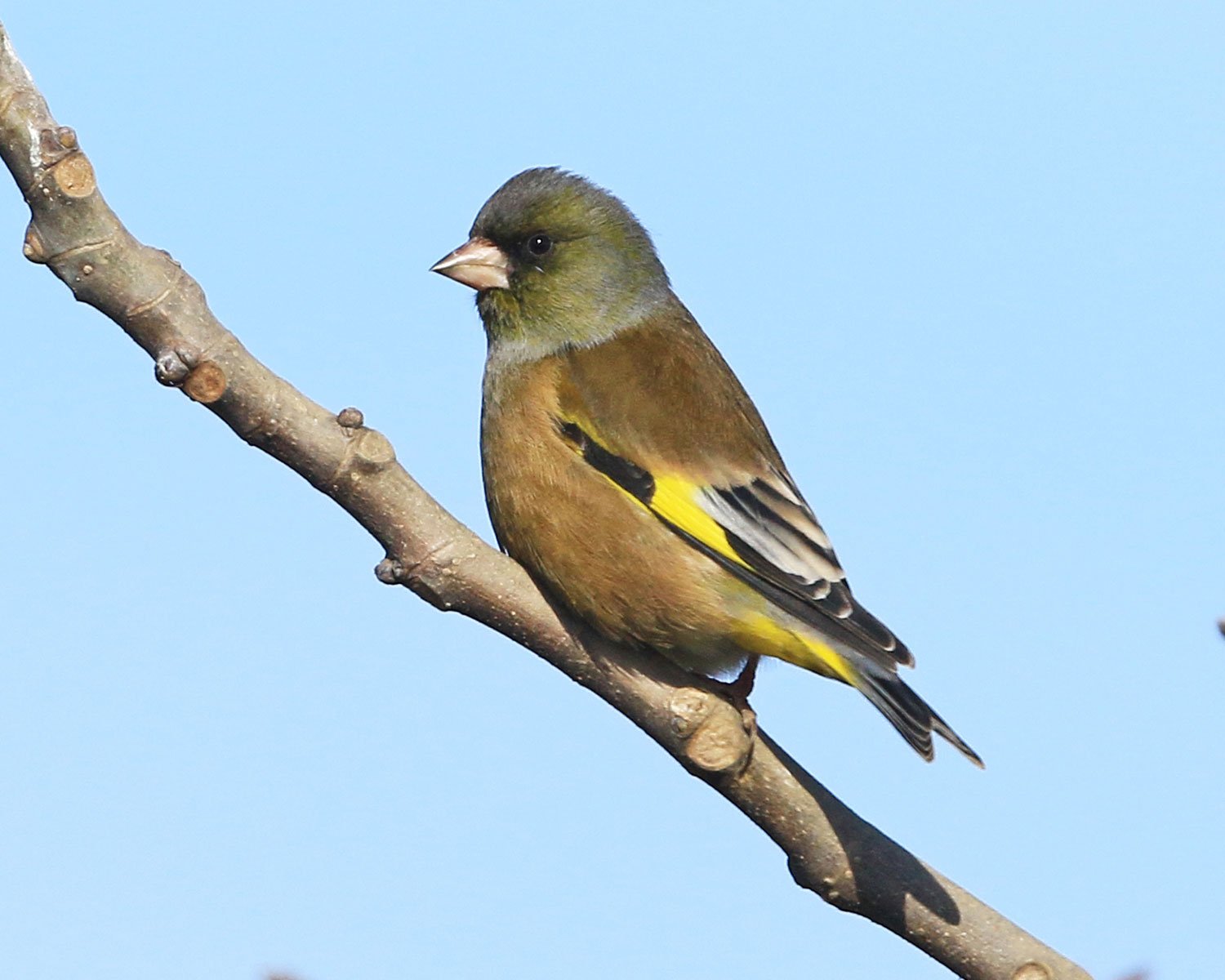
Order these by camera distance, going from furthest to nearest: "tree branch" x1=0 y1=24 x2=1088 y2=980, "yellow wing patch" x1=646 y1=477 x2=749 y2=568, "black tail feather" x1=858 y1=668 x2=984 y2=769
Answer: "yellow wing patch" x1=646 y1=477 x2=749 y2=568 → "black tail feather" x1=858 y1=668 x2=984 y2=769 → "tree branch" x1=0 y1=24 x2=1088 y2=980

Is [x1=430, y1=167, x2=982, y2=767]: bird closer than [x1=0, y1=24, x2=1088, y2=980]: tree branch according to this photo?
No

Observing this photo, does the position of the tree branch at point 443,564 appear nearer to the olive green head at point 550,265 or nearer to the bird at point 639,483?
the bird at point 639,483

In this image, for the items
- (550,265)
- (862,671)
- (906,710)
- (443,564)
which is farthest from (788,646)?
(550,265)

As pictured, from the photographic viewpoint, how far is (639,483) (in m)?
5.99

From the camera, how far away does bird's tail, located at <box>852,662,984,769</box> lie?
5.19 meters

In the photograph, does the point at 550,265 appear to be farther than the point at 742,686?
Yes

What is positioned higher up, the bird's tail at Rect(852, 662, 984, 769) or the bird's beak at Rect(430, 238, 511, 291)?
the bird's beak at Rect(430, 238, 511, 291)

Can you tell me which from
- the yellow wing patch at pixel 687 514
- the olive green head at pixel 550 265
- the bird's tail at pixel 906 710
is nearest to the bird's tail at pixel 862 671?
the bird's tail at pixel 906 710

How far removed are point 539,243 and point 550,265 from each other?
0.40ft

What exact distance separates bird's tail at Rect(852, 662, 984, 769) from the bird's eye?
2.66m

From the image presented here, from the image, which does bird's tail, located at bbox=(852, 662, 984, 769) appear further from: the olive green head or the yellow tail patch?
the olive green head

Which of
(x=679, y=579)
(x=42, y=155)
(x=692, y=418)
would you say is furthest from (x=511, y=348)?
(x=42, y=155)

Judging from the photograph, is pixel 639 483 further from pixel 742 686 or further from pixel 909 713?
pixel 909 713

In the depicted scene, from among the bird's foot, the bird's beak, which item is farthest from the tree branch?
the bird's beak
